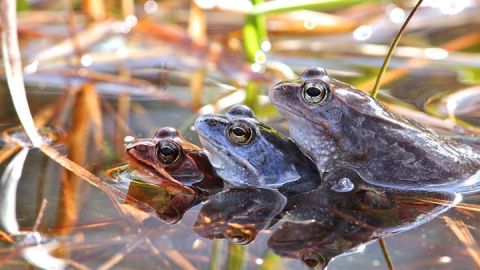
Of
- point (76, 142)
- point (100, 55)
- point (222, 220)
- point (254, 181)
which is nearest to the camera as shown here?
point (222, 220)

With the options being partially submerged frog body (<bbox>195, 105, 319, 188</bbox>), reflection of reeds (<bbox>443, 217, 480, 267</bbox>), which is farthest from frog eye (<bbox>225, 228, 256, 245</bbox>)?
reflection of reeds (<bbox>443, 217, 480, 267</bbox>)

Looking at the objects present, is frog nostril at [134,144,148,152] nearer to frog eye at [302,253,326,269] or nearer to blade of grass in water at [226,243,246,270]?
blade of grass in water at [226,243,246,270]

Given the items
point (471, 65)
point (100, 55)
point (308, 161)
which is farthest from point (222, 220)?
point (471, 65)

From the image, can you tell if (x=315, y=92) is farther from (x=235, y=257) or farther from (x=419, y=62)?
(x=419, y=62)

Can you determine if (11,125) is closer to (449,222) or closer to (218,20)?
(449,222)

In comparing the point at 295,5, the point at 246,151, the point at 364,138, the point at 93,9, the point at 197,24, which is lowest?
the point at 246,151

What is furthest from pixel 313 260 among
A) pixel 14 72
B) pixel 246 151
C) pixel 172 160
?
pixel 14 72
